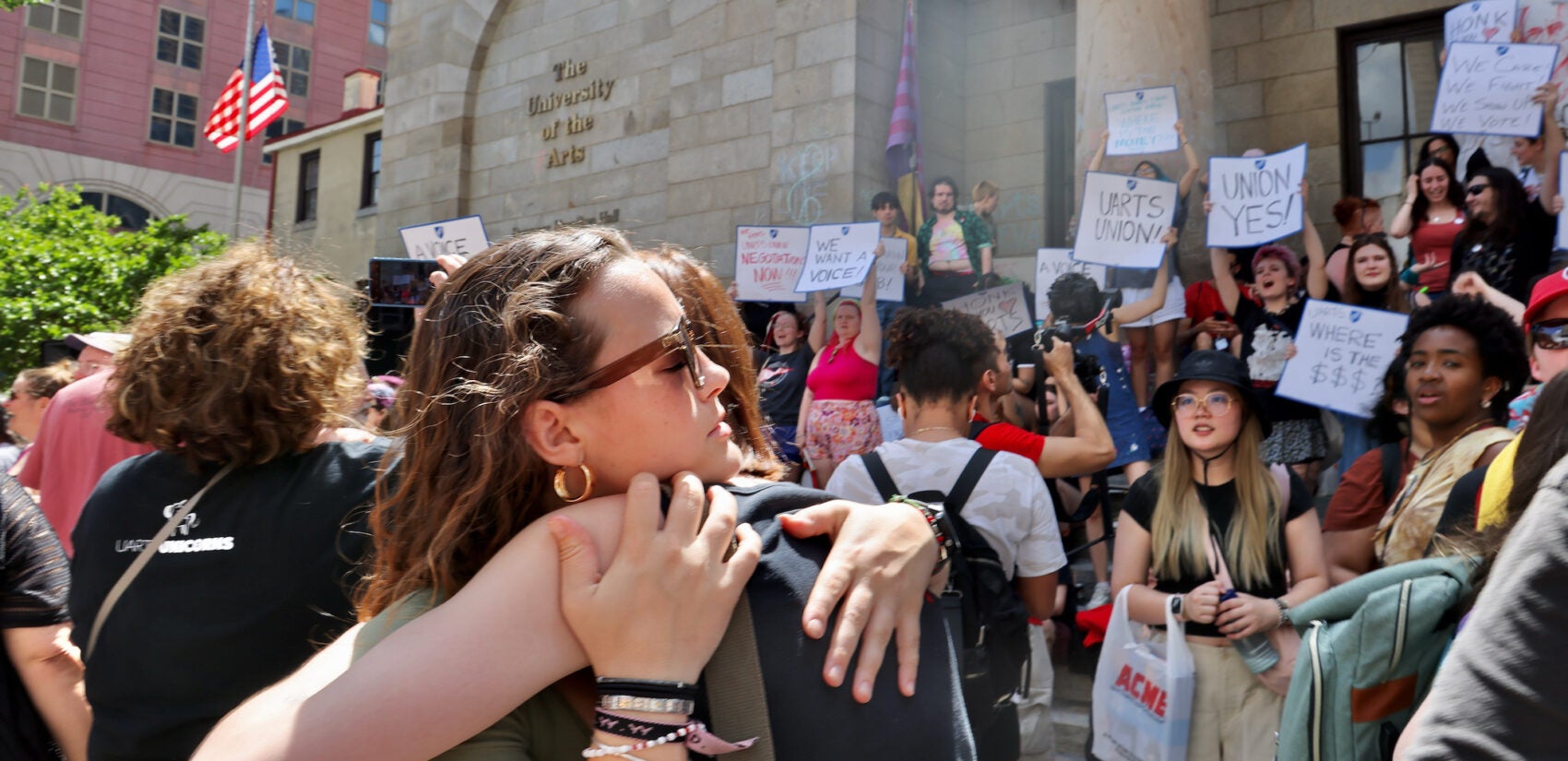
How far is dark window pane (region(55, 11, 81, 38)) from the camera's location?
111ft

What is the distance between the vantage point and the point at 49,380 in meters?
6.23

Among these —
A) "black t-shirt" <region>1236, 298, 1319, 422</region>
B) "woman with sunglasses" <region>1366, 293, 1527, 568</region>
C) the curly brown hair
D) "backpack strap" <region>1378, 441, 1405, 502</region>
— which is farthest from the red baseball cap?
the curly brown hair

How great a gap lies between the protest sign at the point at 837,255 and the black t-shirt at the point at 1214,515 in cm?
376

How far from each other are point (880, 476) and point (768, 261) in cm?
499

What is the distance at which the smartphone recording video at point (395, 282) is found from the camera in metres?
9.36

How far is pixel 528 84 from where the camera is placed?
48.2 ft

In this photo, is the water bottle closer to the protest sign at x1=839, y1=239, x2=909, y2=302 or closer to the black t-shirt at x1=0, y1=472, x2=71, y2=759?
the black t-shirt at x1=0, y1=472, x2=71, y2=759

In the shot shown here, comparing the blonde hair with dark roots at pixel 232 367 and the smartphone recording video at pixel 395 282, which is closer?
the blonde hair with dark roots at pixel 232 367

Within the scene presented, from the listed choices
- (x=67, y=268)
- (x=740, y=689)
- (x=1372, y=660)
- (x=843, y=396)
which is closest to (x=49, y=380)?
(x=843, y=396)

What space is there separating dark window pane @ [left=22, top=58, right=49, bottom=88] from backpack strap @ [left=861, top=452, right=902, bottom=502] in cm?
3893

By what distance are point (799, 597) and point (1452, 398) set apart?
3471 mm

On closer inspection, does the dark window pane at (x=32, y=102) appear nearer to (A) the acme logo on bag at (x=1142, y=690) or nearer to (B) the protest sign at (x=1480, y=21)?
(B) the protest sign at (x=1480, y=21)

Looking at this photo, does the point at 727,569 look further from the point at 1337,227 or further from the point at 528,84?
the point at 528,84

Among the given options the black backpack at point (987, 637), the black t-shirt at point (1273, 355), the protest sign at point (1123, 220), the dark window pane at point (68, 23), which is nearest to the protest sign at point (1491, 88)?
the black t-shirt at point (1273, 355)
